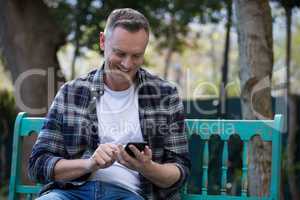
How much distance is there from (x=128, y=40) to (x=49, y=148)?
26.2 inches

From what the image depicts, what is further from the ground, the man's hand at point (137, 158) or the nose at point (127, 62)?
the nose at point (127, 62)

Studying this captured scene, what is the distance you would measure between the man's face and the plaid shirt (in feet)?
0.42

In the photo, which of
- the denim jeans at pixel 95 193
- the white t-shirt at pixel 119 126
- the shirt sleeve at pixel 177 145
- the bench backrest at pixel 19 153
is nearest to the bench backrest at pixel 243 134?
the shirt sleeve at pixel 177 145

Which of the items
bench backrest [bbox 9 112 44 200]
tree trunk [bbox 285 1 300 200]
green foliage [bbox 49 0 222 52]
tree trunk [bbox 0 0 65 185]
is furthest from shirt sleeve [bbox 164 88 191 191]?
green foliage [bbox 49 0 222 52]

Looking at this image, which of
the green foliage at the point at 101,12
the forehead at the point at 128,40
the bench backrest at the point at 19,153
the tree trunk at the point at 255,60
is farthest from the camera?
the green foliage at the point at 101,12

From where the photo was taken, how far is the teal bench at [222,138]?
2.90m

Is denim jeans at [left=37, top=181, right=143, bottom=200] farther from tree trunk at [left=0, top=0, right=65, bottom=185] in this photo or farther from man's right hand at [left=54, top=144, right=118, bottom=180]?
tree trunk at [left=0, top=0, right=65, bottom=185]

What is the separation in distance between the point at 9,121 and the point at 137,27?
726 centimetres

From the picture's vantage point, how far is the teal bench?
2896 mm

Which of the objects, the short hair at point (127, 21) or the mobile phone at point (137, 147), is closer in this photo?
the mobile phone at point (137, 147)

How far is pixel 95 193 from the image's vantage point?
2805 millimetres

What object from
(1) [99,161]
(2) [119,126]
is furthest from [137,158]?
(2) [119,126]

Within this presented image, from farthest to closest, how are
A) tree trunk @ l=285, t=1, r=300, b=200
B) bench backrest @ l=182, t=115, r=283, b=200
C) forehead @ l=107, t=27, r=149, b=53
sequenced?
tree trunk @ l=285, t=1, r=300, b=200, bench backrest @ l=182, t=115, r=283, b=200, forehead @ l=107, t=27, r=149, b=53

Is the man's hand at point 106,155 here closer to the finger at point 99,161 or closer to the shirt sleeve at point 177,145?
the finger at point 99,161
